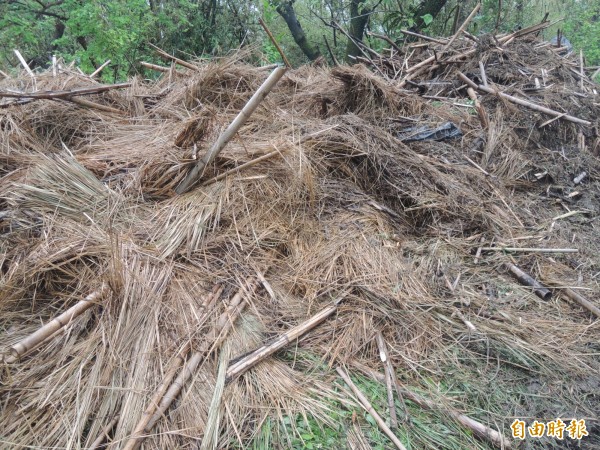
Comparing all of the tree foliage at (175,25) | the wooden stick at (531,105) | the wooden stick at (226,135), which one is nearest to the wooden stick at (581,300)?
the wooden stick at (226,135)

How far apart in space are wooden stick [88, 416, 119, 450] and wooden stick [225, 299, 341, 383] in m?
0.51

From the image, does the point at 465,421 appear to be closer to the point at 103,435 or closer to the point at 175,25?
the point at 103,435

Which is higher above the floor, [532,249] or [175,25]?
[175,25]

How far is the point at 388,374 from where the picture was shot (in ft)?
6.71

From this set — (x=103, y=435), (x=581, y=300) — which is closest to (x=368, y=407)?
(x=103, y=435)

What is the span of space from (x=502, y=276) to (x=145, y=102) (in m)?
3.54

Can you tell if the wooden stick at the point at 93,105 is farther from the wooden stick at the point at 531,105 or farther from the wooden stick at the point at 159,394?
the wooden stick at the point at 531,105

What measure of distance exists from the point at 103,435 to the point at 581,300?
Answer: 2.76 metres

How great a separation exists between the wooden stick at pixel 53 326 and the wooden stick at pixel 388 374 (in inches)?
57.9

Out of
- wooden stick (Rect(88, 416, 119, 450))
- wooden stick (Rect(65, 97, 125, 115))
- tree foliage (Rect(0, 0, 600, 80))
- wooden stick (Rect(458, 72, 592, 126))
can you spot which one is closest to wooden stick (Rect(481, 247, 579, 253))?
wooden stick (Rect(458, 72, 592, 126))

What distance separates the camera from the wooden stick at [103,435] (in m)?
1.70

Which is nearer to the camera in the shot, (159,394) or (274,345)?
(159,394)

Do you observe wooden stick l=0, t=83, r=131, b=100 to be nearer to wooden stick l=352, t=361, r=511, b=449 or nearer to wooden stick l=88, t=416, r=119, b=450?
wooden stick l=88, t=416, r=119, b=450

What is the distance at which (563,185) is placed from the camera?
3838 mm
